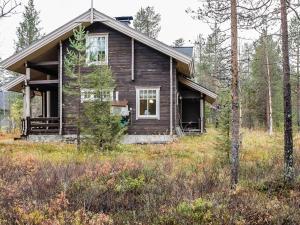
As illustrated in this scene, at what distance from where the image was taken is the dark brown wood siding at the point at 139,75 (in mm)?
23641

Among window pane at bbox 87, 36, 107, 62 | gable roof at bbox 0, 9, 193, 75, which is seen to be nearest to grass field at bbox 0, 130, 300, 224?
gable roof at bbox 0, 9, 193, 75

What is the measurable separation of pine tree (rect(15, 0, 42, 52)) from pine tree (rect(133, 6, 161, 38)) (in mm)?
15262

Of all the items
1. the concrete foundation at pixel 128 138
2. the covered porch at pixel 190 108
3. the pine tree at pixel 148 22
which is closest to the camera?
the concrete foundation at pixel 128 138

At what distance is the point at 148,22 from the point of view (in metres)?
58.5

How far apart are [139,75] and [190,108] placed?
7.91m

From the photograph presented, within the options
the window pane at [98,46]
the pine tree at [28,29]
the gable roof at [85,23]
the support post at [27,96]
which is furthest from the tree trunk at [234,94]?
the pine tree at [28,29]

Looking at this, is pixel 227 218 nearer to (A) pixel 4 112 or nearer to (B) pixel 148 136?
(B) pixel 148 136

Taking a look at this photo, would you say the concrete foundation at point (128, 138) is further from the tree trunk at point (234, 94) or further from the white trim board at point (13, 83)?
the tree trunk at point (234, 94)

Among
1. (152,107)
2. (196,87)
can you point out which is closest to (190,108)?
(196,87)

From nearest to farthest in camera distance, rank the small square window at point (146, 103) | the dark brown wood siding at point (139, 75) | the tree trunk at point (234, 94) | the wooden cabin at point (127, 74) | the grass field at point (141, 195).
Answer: the grass field at point (141, 195) → the tree trunk at point (234, 94) → the wooden cabin at point (127, 74) → the dark brown wood siding at point (139, 75) → the small square window at point (146, 103)

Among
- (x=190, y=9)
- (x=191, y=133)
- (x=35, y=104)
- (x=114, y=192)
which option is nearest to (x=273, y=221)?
(x=114, y=192)

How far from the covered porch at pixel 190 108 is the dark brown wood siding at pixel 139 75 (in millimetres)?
4554

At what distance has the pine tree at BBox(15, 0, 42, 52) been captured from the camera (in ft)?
162

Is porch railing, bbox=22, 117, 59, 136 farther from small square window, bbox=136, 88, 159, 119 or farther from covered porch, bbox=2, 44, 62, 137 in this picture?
small square window, bbox=136, 88, 159, 119
